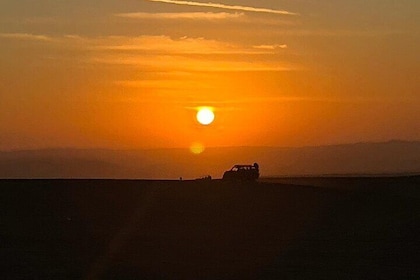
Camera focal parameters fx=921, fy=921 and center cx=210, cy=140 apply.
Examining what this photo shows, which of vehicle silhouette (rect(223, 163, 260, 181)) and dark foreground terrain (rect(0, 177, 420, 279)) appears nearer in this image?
dark foreground terrain (rect(0, 177, 420, 279))

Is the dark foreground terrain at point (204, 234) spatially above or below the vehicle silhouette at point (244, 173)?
below

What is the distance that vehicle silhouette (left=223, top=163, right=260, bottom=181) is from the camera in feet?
241

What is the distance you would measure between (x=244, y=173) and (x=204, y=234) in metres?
42.4

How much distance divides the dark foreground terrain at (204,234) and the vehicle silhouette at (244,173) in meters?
23.0

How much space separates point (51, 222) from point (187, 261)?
10584 millimetres

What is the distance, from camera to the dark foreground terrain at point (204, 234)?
79.8 ft

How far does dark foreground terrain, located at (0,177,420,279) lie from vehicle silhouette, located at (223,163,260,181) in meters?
23.0

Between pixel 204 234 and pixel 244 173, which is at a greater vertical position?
pixel 244 173

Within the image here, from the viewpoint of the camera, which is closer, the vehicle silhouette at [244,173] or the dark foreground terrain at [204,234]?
the dark foreground terrain at [204,234]

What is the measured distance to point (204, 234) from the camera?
31609 mm

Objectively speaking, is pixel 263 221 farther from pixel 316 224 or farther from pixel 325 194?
pixel 325 194

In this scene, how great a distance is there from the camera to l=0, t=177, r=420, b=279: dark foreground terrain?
24.3m

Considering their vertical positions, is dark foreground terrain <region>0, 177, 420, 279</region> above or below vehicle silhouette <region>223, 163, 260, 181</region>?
below

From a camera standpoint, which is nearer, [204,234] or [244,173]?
[204,234]
